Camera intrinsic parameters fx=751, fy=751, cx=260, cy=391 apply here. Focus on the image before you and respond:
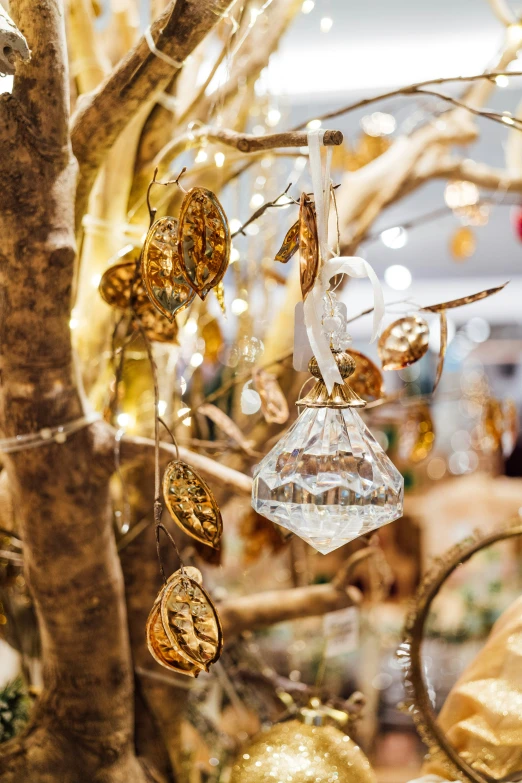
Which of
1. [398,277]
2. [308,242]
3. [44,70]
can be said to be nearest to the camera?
[308,242]

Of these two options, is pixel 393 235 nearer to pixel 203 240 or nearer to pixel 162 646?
pixel 203 240

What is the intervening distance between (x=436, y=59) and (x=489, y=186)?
3.41 feet

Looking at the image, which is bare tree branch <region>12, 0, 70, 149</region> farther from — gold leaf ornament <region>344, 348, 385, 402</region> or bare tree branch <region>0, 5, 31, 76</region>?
gold leaf ornament <region>344, 348, 385, 402</region>

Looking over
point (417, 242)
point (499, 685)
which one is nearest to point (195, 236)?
point (499, 685)

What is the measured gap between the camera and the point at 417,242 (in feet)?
12.2

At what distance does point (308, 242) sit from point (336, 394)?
118 mm

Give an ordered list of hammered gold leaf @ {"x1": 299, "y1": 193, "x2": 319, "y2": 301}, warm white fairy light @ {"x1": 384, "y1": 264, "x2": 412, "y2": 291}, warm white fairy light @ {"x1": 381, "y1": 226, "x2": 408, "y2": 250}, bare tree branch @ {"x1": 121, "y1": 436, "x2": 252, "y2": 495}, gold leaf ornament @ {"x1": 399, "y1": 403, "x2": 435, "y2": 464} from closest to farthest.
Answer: hammered gold leaf @ {"x1": 299, "y1": 193, "x2": 319, "y2": 301} → bare tree branch @ {"x1": 121, "y1": 436, "x2": 252, "y2": 495} → warm white fairy light @ {"x1": 381, "y1": 226, "x2": 408, "y2": 250} → gold leaf ornament @ {"x1": 399, "y1": 403, "x2": 435, "y2": 464} → warm white fairy light @ {"x1": 384, "y1": 264, "x2": 412, "y2": 291}

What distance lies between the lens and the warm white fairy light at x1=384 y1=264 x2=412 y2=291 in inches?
142

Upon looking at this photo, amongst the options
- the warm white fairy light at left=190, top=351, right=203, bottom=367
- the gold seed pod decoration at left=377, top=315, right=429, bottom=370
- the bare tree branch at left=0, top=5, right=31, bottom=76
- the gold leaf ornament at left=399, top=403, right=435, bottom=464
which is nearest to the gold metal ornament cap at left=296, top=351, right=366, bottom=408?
the gold seed pod decoration at left=377, top=315, right=429, bottom=370

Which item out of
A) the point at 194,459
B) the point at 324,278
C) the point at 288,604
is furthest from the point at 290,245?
the point at 288,604

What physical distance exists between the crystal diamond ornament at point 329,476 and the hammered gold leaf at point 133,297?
0.69 feet

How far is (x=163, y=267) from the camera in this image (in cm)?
60

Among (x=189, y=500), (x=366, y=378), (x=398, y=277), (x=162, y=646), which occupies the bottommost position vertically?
(x=162, y=646)

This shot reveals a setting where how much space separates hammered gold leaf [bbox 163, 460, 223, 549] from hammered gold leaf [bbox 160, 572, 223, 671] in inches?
2.0
